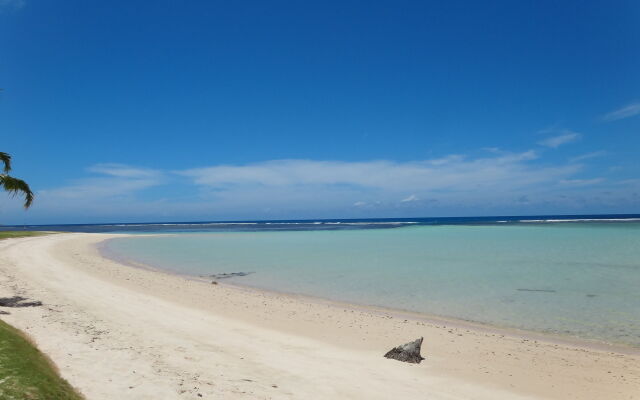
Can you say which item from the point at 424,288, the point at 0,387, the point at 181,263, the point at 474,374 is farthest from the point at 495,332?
the point at 181,263

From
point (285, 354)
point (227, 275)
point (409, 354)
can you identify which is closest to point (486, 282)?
point (409, 354)

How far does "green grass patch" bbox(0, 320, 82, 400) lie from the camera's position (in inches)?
181

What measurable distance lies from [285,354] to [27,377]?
4794mm

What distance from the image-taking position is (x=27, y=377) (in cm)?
502

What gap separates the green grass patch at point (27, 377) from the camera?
181 inches

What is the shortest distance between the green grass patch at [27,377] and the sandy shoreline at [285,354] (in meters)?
0.42

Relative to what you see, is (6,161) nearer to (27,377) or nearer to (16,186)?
(16,186)

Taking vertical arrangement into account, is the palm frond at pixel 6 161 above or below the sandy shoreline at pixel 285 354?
above

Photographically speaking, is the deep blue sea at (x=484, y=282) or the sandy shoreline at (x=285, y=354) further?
the deep blue sea at (x=484, y=282)

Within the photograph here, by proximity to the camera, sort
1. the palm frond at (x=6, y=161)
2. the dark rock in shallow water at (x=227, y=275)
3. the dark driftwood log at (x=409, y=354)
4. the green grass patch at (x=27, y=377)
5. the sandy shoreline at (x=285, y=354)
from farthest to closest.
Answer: the dark rock in shallow water at (x=227, y=275), the palm frond at (x=6, y=161), the dark driftwood log at (x=409, y=354), the sandy shoreline at (x=285, y=354), the green grass patch at (x=27, y=377)

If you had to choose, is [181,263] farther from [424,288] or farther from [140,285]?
[424,288]

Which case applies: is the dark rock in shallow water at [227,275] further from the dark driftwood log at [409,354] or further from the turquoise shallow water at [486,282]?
the dark driftwood log at [409,354]

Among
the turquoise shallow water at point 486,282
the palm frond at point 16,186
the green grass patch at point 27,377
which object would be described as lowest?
the turquoise shallow water at point 486,282

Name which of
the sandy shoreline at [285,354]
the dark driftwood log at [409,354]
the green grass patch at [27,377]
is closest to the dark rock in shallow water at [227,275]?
the sandy shoreline at [285,354]
